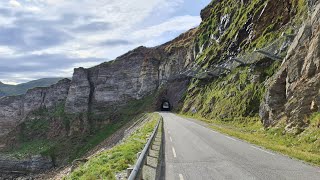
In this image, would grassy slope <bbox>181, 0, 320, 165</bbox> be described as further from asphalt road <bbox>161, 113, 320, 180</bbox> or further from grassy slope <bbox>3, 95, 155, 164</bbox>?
grassy slope <bbox>3, 95, 155, 164</bbox>

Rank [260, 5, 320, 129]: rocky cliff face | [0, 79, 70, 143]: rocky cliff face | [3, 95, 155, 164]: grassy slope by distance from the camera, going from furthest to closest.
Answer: [0, 79, 70, 143]: rocky cliff face
[3, 95, 155, 164]: grassy slope
[260, 5, 320, 129]: rocky cliff face

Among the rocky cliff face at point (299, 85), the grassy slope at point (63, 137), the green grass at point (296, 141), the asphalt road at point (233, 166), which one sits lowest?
the grassy slope at point (63, 137)

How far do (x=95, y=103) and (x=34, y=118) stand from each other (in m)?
19.5

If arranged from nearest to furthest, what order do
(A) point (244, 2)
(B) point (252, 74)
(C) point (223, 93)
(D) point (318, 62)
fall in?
(D) point (318, 62), (B) point (252, 74), (C) point (223, 93), (A) point (244, 2)

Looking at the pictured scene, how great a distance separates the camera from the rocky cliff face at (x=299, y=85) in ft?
77.3

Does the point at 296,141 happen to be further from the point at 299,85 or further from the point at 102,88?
the point at 102,88

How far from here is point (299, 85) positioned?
25.3m

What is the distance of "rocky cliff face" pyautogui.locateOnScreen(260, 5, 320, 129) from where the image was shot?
77.3ft

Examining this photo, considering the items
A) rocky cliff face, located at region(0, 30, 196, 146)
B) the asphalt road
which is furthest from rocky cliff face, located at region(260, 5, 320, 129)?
rocky cliff face, located at region(0, 30, 196, 146)

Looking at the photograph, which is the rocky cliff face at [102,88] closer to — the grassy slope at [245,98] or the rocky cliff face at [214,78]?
the rocky cliff face at [214,78]

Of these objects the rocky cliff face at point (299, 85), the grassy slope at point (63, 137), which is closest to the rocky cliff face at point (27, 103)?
the grassy slope at point (63, 137)

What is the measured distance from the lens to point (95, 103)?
101 m

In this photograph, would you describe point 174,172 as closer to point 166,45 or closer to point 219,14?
point 219,14

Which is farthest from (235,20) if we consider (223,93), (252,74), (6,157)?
(6,157)
